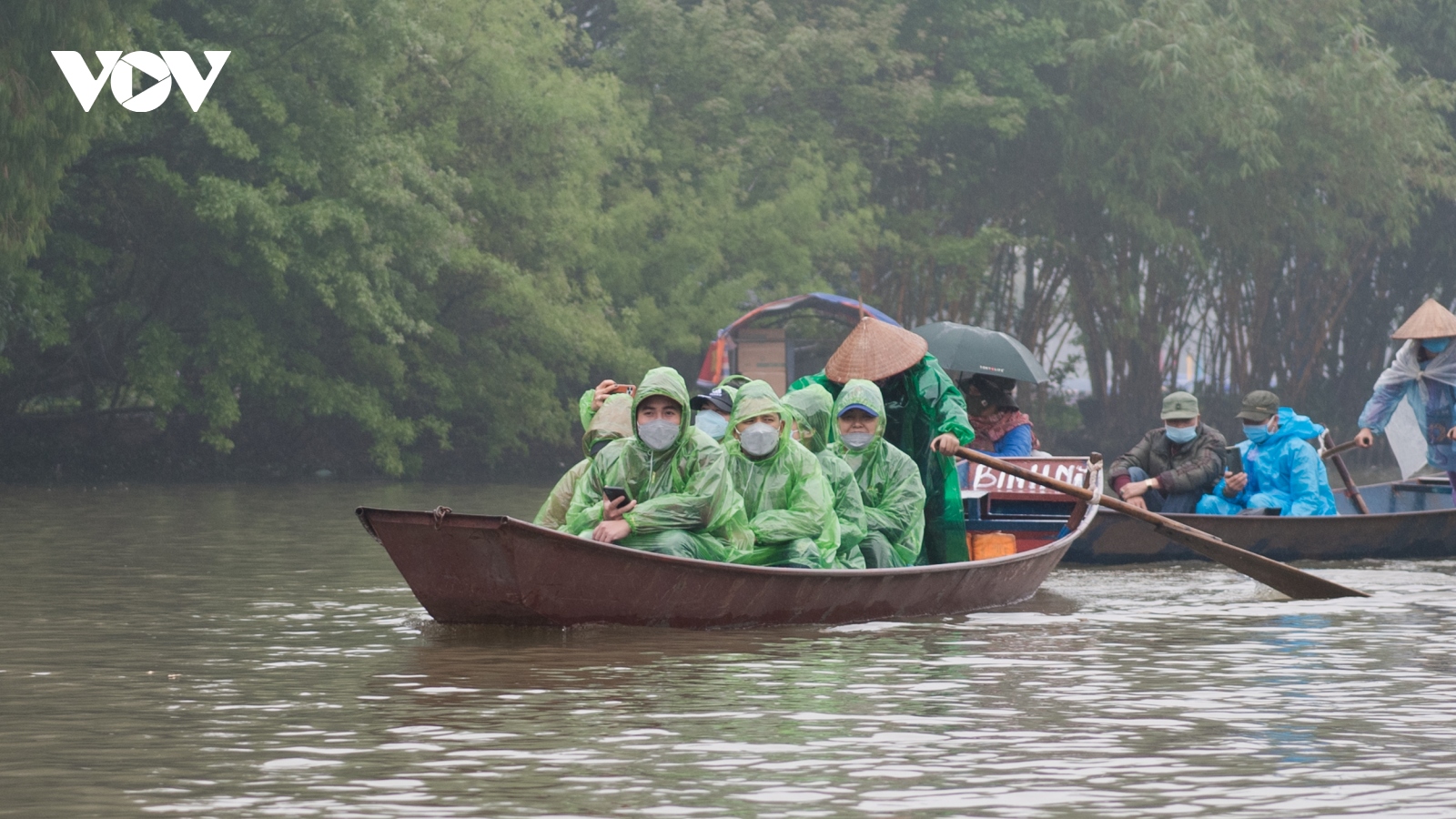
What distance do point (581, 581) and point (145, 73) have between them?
18161mm

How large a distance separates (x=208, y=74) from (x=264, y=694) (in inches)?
778

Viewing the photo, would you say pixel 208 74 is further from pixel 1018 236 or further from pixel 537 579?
pixel 537 579

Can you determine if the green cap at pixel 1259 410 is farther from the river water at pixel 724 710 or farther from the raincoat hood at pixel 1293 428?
the river water at pixel 724 710

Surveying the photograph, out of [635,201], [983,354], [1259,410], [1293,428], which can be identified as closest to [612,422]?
[1259,410]

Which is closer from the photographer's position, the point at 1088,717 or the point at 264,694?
the point at 1088,717

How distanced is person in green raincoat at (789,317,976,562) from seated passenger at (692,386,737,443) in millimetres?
985

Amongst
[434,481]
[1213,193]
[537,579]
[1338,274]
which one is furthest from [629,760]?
[1338,274]

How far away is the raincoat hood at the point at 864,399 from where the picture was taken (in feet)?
42.1

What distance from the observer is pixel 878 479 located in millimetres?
13070

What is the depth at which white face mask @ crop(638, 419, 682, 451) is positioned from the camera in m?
11.6

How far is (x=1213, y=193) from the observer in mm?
38625

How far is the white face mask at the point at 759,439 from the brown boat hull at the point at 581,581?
0.73m

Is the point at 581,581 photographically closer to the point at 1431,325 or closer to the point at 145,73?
the point at 1431,325

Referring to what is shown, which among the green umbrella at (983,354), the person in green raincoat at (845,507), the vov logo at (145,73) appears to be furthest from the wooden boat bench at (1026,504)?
the vov logo at (145,73)
